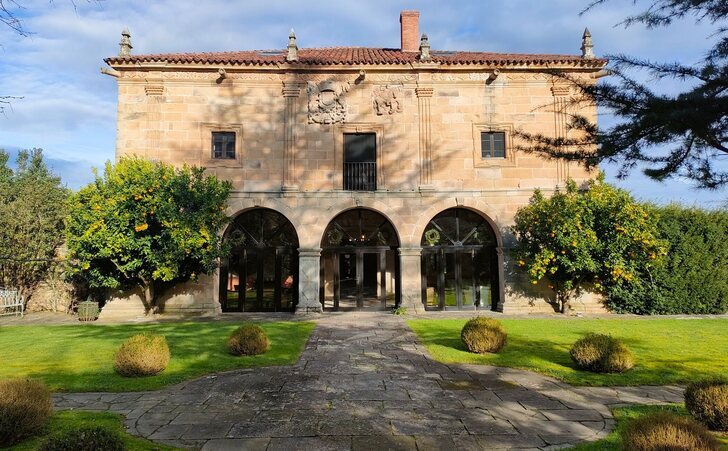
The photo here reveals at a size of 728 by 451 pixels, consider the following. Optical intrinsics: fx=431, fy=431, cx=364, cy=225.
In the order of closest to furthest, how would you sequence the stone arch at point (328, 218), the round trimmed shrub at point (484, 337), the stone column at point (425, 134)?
the round trimmed shrub at point (484, 337) < the stone arch at point (328, 218) < the stone column at point (425, 134)

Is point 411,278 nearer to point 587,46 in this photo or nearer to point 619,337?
point 619,337

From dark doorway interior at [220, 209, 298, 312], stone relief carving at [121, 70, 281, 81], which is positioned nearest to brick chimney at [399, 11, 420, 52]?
stone relief carving at [121, 70, 281, 81]

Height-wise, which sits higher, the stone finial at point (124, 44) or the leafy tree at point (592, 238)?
the stone finial at point (124, 44)

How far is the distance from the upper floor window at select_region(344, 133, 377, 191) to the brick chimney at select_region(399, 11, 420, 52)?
17.9 feet

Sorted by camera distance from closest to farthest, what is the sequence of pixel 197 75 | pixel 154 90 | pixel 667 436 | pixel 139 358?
pixel 667 436 → pixel 139 358 → pixel 154 90 → pixel 197 75

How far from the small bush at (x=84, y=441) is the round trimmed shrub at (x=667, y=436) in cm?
429

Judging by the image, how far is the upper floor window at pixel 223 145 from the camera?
16.0 meters

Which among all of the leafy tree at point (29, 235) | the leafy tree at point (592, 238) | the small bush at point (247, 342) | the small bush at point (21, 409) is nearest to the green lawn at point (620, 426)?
the small bush at point (21, 409)

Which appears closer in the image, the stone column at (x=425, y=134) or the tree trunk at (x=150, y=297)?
the tree trunk at (x=150, y=297)

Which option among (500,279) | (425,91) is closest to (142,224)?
(425,91)

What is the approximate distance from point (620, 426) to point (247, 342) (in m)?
6.46

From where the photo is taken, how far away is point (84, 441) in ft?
10.8

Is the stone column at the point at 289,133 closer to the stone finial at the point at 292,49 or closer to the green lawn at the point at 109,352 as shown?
the stone finial at the point at 292,49

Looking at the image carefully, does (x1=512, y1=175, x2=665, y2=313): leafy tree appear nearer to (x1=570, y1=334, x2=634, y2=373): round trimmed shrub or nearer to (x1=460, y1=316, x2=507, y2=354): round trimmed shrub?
(x1=460, y1=316, x2=507, y2=354): round trimmed shrub
